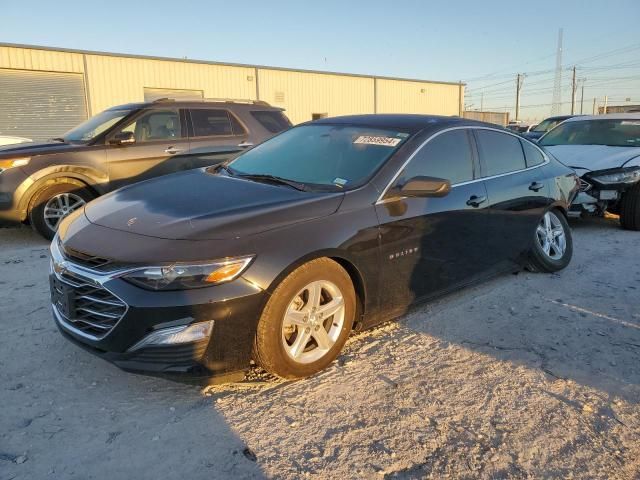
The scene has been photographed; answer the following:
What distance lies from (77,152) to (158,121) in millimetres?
1180

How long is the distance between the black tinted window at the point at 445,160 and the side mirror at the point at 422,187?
9 cm

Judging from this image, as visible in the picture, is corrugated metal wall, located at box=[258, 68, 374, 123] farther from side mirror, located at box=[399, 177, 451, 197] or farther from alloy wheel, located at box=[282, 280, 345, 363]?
alloy wheel, located at box=[282, 280, 345, 363]

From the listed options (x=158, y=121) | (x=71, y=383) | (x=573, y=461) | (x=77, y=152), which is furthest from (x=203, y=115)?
(x=573, y=461)

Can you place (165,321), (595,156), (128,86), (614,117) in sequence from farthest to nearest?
(128,86) < (614,117) < (595,156) < (165,321)

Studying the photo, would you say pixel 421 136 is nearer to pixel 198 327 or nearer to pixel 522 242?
pixel 522 242

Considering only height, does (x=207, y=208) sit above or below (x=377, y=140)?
below

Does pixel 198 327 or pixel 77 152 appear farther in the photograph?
pixel 77 152

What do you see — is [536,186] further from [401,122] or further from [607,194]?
[607,194]

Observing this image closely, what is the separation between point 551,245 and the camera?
5.29 m

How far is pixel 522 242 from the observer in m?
4.79

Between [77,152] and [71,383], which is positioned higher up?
[77,152]

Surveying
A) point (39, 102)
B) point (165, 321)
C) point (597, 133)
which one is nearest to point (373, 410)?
point (165, 321)

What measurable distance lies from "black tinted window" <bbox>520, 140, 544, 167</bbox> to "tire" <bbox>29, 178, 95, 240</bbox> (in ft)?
17.1

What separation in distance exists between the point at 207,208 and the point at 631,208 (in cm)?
639
